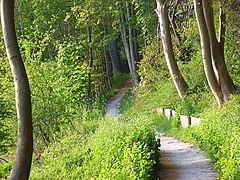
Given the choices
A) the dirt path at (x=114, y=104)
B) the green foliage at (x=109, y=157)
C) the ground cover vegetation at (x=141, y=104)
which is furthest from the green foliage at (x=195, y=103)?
the dirt path at (x=114, y=104)

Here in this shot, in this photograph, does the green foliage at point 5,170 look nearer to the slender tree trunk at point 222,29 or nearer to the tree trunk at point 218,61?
the tree trunk at point 218,61

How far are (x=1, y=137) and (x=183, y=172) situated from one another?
4.72m

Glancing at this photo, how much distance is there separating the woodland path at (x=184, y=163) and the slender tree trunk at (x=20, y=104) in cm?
277

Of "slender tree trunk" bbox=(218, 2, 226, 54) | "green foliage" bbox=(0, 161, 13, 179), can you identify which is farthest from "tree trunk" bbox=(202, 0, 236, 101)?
"green foliage" bbox=(0, 161, 13, 179)

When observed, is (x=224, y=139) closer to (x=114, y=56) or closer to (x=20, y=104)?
(x=20, y=104)

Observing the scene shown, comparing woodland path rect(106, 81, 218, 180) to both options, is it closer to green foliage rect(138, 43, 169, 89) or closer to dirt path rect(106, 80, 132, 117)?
green foliage rect(138, 43, 169, 89)

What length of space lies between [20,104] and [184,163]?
405cm

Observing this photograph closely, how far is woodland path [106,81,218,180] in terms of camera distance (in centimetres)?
850

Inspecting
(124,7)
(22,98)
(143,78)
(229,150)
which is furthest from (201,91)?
(124,7)

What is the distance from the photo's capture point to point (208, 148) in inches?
374

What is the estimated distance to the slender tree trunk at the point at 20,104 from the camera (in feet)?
22.7

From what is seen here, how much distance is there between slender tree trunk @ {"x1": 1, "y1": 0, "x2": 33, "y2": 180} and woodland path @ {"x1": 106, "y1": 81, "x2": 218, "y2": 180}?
2771 millimetres

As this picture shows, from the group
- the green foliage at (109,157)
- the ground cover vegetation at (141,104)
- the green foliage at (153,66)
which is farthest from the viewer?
the green foliage at (153,66)

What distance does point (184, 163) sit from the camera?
9.58m
